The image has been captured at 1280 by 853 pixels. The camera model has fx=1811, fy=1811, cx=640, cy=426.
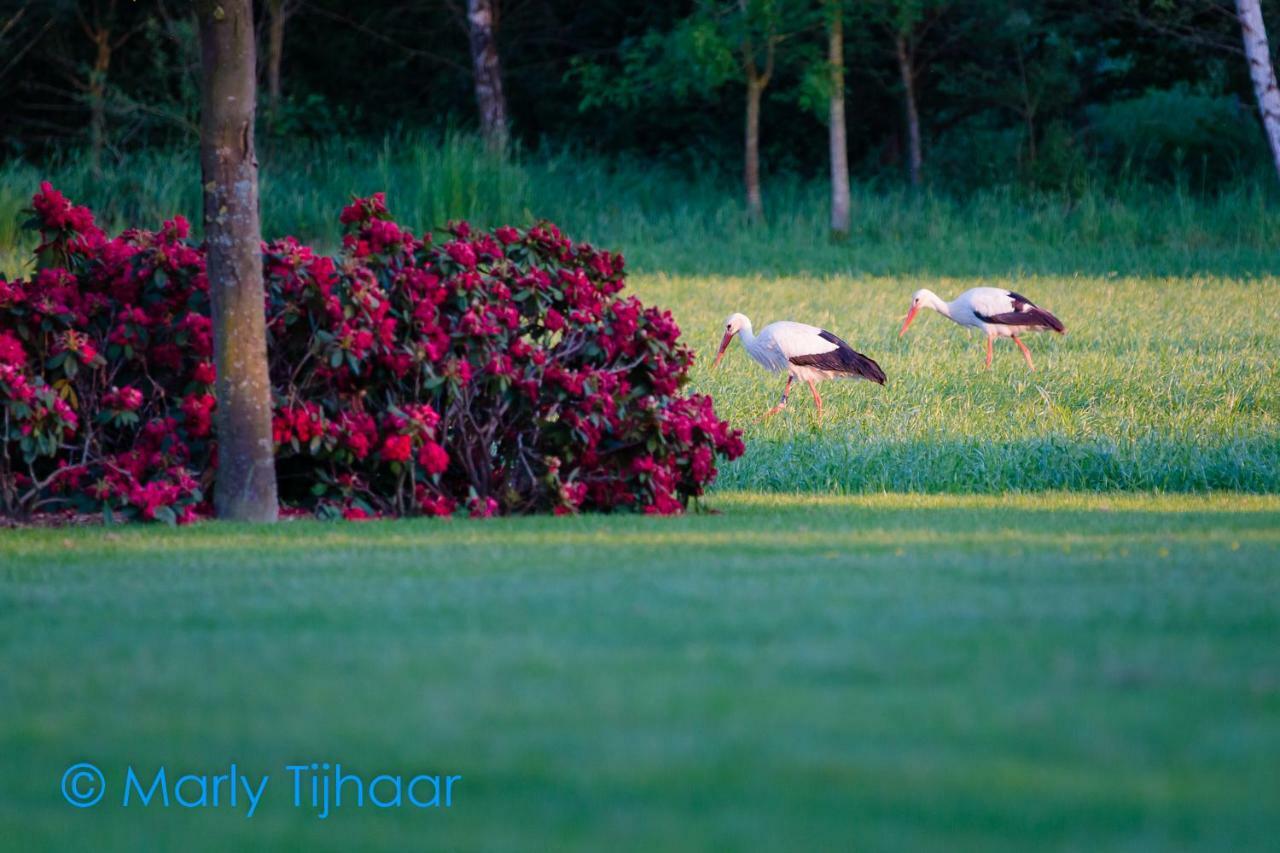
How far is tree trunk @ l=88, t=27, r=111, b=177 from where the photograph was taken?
3079 centimetres

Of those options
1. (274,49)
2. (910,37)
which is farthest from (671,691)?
(274,49)

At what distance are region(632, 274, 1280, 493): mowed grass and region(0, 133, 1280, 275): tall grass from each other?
2.72 m

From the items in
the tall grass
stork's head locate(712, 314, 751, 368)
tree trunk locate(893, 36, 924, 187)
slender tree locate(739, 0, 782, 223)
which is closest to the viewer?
stork's head locate(712, 314, 751, 368)

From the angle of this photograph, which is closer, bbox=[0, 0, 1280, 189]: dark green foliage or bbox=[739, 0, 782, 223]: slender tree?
bbox=[739, 0, 782, 223]: slender tree

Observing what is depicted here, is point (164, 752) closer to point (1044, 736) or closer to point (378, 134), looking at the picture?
point (1044, 736)

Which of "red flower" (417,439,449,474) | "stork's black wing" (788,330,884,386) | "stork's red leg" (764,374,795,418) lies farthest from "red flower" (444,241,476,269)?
"stork's black wing" (788,330,884,386)

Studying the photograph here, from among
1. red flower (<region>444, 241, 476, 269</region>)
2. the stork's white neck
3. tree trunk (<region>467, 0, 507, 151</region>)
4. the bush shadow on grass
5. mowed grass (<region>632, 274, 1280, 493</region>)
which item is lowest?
the bush shadow on grass

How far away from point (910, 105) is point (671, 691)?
28.0 m

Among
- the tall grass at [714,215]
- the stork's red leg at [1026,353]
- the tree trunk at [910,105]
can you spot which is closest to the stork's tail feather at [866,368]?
the stork's red leg at [1026,353]

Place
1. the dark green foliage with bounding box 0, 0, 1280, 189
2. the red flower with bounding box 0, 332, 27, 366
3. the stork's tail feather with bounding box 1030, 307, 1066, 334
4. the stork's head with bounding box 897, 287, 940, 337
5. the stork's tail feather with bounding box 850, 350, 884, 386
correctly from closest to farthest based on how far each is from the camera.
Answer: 1. the red flower with bounding box 0, 332, 27, 366
2. the stork's tail feather with bounding box 850, 350, 884, 386
3. the stork's tail feather with bounding box 1030, 307, 1066, 334
4. the stork's head with bounding box 897, 287, 940, 337
5. the dark green foliage with bounding box 0, 0, 1280, 189

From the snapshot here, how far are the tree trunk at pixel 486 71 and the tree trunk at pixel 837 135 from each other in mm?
5301

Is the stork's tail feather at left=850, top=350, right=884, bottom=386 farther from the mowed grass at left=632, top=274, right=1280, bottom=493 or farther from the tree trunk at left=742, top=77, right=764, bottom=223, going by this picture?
the tree trunk at left=742, top=77, right=764, bottom=223

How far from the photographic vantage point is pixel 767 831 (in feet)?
12.0

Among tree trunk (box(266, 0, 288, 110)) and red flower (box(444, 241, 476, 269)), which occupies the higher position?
tree trunk (box(266, 0, 288, 110))
